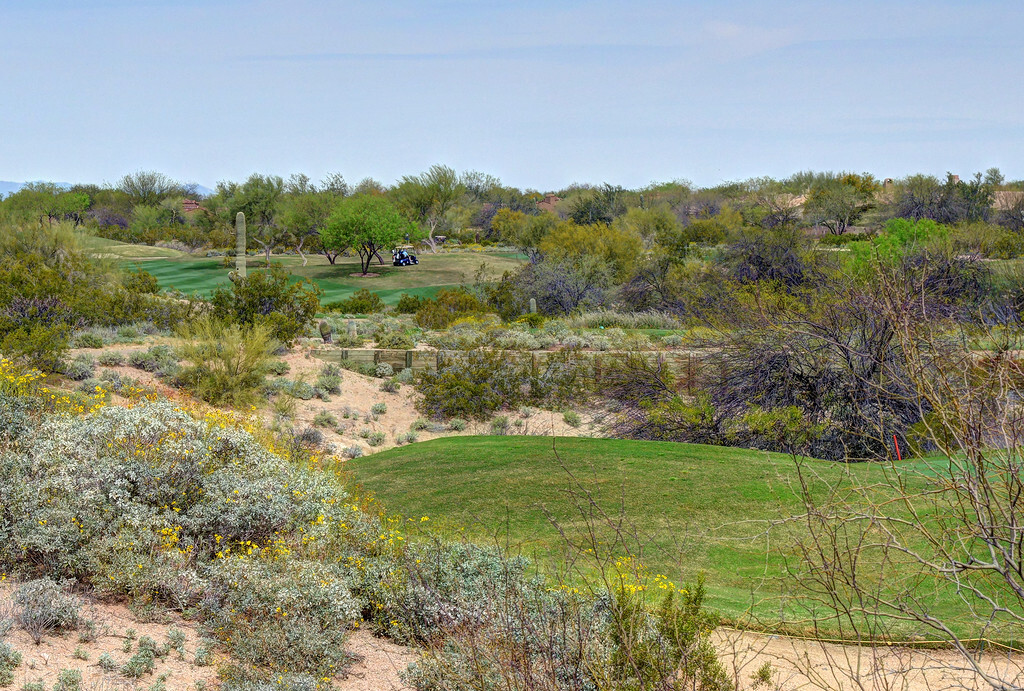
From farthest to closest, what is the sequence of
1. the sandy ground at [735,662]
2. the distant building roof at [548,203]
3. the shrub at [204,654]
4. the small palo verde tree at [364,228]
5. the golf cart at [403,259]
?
1. the distant building roof at [548,203]
2. the golf cart at [403,259]
3. the small palo verde tree at [364,228]
4. the shrub at [204,654]
5. the sandy ground at [735,662]


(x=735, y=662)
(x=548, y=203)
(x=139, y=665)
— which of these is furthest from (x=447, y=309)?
(x=548, y=203)

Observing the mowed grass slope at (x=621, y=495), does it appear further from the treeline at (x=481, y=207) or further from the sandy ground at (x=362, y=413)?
the treeline at (x=481, y=207)

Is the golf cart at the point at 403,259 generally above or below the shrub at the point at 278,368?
above

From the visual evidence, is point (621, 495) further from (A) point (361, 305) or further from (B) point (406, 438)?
(A) point (361, 305)

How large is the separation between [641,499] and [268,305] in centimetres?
1593

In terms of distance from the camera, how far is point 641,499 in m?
9.09

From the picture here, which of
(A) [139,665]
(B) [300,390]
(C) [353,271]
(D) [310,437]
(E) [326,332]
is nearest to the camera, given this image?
(A) [139,665]

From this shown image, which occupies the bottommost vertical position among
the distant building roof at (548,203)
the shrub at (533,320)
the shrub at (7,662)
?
the shrub at (7,662)

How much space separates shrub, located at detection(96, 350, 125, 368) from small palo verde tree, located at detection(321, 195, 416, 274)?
30557 millimetres

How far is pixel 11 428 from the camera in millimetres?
8750

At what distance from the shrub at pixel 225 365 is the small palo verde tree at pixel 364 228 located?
2942cm

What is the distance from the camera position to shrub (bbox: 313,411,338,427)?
17672mm

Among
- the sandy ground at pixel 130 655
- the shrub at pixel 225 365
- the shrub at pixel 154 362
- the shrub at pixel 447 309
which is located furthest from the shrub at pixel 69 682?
the shrub at pixel 447 309

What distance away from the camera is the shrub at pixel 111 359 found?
57.1 ft
